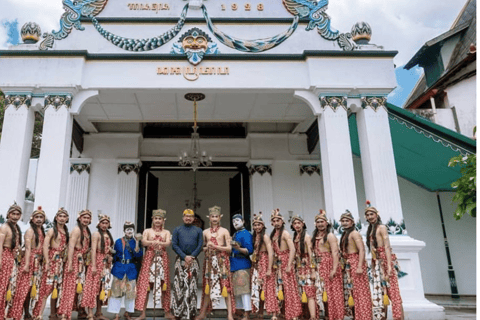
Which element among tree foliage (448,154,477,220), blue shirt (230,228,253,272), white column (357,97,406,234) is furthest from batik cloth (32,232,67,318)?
tree foliage (448,154,477,220)

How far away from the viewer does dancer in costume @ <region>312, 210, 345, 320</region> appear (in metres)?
5.34

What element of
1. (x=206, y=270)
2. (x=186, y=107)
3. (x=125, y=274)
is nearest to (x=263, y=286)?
(x=206, y=270)

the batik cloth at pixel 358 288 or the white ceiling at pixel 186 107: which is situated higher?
the white ceiling at pixel 186 107

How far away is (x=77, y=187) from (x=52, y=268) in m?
4.89

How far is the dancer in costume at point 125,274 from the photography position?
5.63 metres

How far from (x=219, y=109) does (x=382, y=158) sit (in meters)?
3.65

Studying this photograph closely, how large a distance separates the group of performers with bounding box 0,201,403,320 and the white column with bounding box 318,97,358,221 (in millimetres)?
1395

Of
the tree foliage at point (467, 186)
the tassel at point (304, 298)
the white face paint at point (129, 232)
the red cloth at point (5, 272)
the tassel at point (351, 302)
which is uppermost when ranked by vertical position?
the tree foliage at point (467, 186)

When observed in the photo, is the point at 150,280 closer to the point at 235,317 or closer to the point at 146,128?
the point at 235,317

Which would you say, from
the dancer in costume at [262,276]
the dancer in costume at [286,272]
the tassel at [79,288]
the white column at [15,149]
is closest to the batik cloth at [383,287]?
the dancer in costume at [286,272]

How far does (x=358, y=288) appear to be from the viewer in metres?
5.22

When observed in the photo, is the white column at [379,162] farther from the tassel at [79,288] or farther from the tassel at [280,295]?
the tassel at [79,288]

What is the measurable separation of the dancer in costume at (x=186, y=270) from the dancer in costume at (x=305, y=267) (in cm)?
135

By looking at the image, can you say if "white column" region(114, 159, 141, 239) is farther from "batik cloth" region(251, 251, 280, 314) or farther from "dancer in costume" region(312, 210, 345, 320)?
"dancer in costume" region(312, 210, 345, 320)
